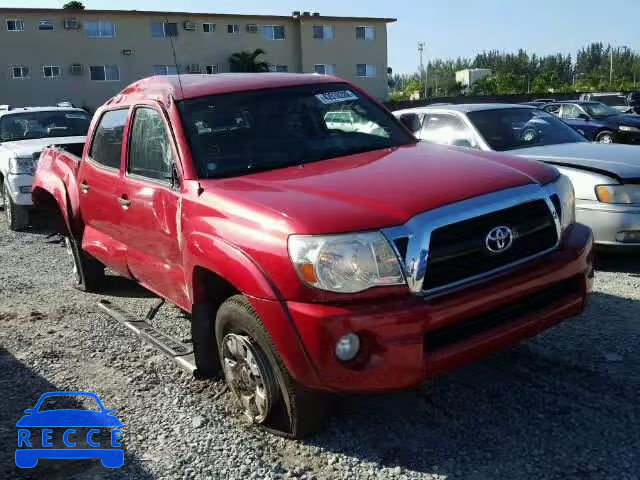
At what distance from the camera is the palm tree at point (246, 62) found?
4119 centimetres

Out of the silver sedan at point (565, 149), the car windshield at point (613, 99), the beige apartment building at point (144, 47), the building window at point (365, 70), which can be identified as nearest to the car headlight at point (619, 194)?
the silver sedan at point (565, 149)

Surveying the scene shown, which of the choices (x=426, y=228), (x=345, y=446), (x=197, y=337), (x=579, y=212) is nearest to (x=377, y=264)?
(x=426, y=228)

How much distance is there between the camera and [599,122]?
1747cm

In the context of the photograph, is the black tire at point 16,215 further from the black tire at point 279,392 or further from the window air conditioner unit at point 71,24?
the window air conditioner unit at point 71,24

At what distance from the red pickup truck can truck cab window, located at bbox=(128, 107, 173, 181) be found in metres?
0.02

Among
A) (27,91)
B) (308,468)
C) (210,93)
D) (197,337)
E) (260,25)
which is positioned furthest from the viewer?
(260,25)

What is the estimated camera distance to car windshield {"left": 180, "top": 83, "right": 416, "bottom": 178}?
3.81 metres

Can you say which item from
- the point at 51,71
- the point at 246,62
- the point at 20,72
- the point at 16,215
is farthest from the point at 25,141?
the point at 246,62

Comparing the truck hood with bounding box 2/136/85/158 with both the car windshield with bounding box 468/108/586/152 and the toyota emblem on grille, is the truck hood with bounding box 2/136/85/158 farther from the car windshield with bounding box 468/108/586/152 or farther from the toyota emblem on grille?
the toyota emblem on grille

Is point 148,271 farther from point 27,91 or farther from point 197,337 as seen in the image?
point 27,91

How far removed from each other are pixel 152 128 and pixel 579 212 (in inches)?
151

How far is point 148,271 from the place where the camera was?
4.31 m

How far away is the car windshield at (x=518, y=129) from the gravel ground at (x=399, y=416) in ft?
8.65

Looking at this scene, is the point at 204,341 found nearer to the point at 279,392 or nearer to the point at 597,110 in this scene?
the point at 279,392
